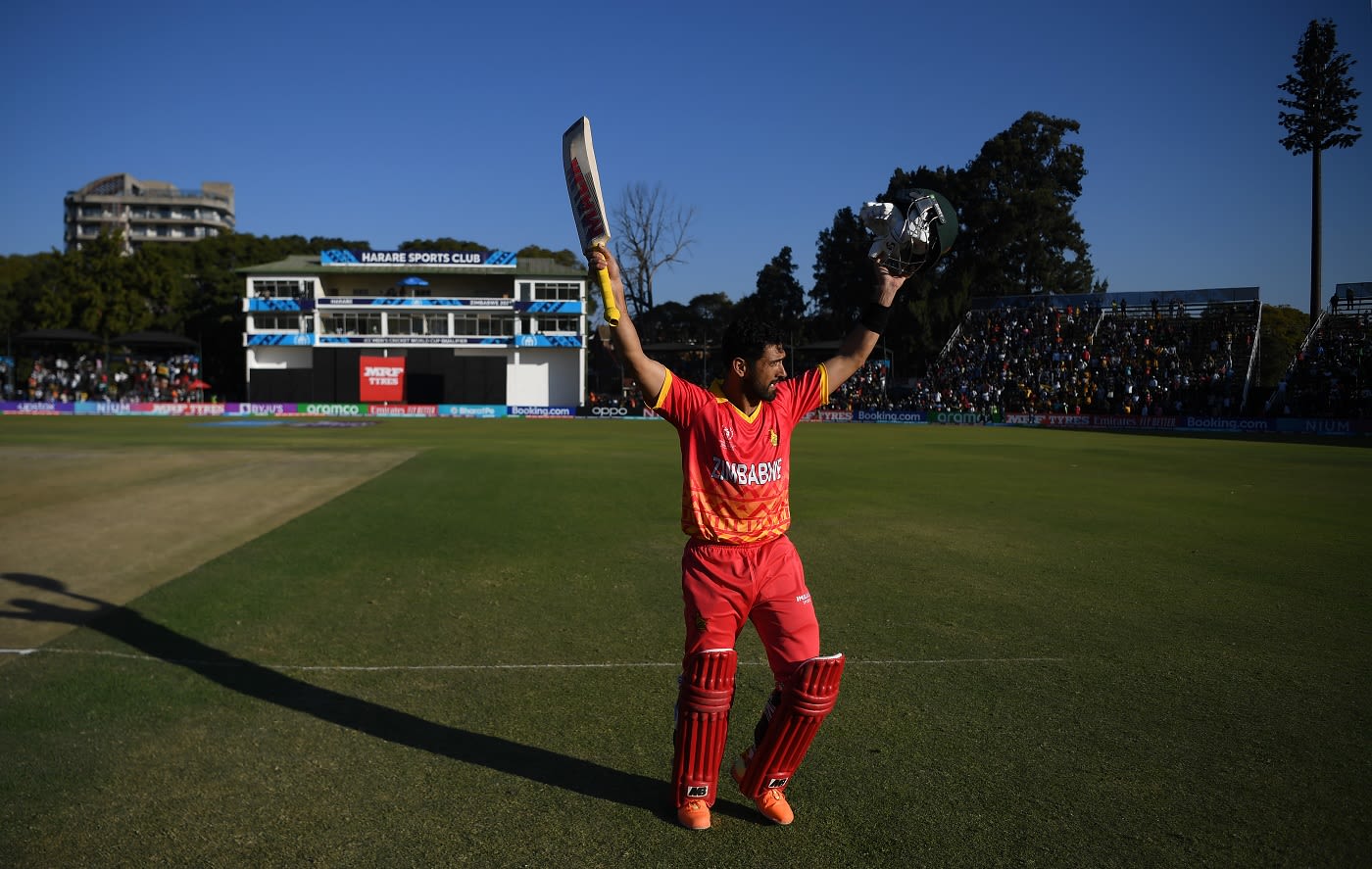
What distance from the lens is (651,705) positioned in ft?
18.0

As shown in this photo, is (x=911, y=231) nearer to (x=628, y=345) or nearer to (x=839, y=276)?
(x=628, y=345)

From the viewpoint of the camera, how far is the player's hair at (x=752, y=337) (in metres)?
4.28

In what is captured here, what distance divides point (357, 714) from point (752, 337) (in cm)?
332

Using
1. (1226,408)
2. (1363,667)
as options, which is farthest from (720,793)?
(1226,408)

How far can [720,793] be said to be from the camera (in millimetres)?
4445

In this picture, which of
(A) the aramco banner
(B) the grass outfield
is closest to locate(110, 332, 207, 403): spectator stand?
(A) the aramco banner

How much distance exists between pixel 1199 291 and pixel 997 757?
5072 cm

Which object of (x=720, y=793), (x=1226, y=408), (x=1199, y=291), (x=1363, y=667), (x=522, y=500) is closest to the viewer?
(x=720, y=793)

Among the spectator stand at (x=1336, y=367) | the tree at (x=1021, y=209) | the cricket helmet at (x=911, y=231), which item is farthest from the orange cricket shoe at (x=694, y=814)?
the tree at (x=1021, y=209)

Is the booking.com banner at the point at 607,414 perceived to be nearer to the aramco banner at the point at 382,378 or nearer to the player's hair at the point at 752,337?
the aramco banner at the point at 382,378

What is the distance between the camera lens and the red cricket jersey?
13.8 ft

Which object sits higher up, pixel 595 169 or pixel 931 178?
pixel 931 178

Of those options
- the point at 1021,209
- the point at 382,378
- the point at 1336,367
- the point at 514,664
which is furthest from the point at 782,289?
the point at 514,664

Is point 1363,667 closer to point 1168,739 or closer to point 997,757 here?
point 1168,739
